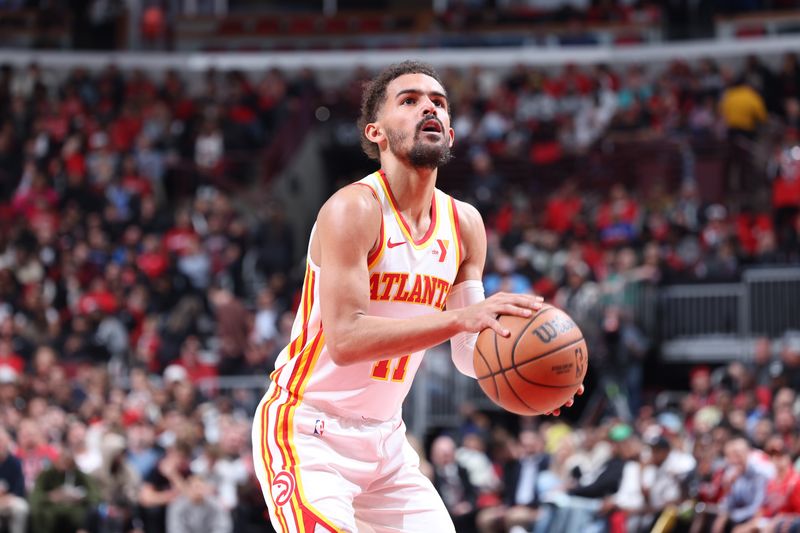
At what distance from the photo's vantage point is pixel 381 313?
A: 19.2ft

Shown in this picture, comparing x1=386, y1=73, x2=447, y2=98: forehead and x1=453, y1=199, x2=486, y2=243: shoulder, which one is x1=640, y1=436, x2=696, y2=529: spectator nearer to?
x1=453, y1=199, x2=486, y2=243: shoulder

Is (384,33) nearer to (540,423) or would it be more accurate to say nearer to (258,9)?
(258,9)

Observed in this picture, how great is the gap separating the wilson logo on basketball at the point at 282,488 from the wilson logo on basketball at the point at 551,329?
4.08 feet

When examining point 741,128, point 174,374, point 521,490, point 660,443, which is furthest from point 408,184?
point 741,128

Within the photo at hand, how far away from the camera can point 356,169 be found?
2656 centimetres

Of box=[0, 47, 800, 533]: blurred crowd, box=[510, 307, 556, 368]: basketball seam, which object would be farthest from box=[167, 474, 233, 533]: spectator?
box=[510, 307, 556, 368]: basketball seam

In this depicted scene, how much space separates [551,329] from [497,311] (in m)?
0.30

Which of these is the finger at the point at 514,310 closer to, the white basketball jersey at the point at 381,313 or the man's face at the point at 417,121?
the white basketball jersey at the point at 381,313

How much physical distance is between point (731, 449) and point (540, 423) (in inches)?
183

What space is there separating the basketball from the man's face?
2.82 ft

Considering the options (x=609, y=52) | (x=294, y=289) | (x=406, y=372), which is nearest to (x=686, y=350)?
(x=294, y=289)

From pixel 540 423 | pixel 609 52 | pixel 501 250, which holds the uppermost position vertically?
pixel 609 52

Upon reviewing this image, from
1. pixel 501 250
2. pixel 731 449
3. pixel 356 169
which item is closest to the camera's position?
pixel 731 449

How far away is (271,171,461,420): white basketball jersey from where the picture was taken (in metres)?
5.82
